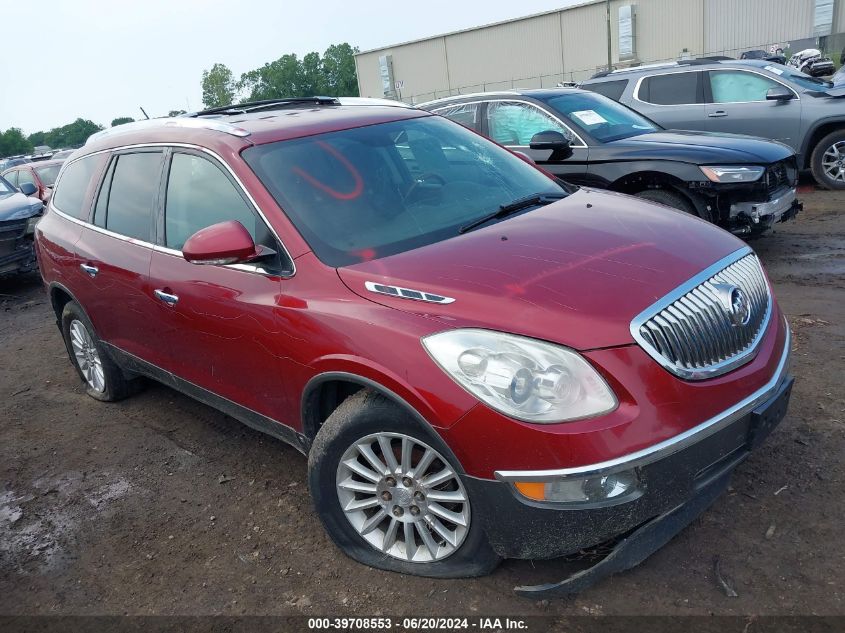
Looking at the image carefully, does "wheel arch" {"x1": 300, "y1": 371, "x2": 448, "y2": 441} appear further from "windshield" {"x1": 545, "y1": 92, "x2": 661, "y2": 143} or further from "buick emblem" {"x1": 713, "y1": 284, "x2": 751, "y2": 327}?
"windshield" {"x1": 545, "y1": 92, "x2": 661, "y2": 143}

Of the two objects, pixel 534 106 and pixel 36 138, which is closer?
pixel 534 106

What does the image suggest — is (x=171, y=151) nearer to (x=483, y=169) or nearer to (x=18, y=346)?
(x=483, y=169)

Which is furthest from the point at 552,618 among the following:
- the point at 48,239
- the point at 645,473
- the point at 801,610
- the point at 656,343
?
the point at 48,239

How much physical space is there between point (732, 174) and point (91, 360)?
5.20m

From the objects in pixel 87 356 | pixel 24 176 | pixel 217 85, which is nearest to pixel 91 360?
pixel 87 356

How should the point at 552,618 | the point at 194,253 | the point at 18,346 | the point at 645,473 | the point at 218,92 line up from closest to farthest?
the point at 645,473
the point at 552,618
the point at 194,253
the point at 18,346
the point at 218,92

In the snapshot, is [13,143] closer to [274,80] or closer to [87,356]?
[274,80]

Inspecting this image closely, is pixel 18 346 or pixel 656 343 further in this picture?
pixel 18 346

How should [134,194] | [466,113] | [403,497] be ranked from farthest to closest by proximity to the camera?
[466,113] < [134,194] < [403,497]

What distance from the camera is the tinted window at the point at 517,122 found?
7.14 metres

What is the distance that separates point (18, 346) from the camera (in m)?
6.96

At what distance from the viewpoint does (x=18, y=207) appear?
30.2 ft

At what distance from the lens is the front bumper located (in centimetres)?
238

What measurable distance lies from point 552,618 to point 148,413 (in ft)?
10.7
